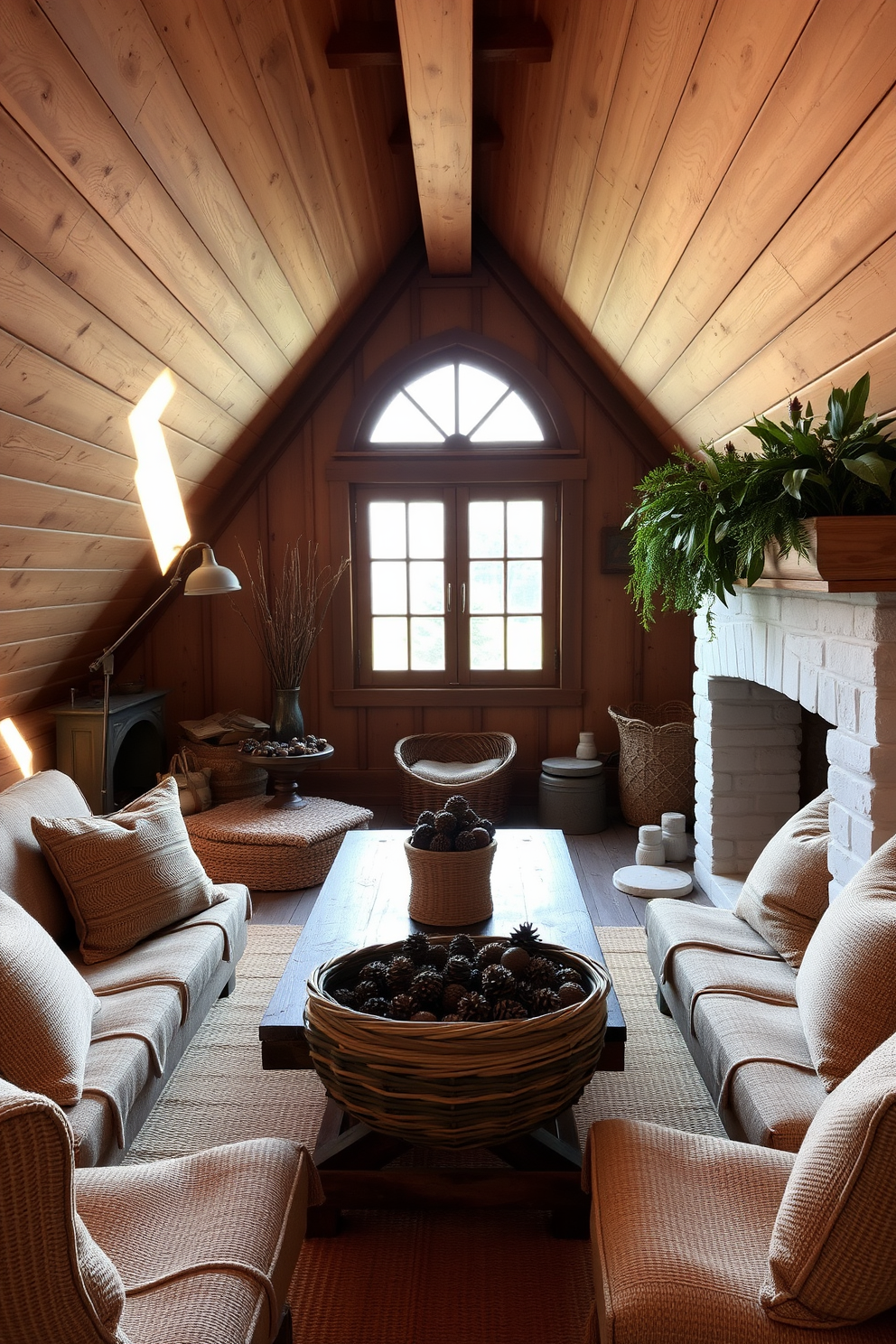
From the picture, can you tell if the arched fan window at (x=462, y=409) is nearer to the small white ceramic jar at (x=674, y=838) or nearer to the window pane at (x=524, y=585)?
the window pane at (x=524, y=585)

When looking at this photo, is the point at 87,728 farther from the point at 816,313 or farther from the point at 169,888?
the point at 816,313

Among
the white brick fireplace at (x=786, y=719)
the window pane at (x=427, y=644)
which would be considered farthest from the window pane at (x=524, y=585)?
the white brick fireplace at (x=786, y=719)

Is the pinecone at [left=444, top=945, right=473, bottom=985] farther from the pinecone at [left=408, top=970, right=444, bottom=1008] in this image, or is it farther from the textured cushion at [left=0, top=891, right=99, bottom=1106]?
the textured cushion at [left=0, top=891, right=99, bottom=1106]

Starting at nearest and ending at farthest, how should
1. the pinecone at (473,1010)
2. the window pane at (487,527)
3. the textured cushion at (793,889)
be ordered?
the pinecone at (473,1010) < the textured cushion at (793,889) < the window pane at (487,527)

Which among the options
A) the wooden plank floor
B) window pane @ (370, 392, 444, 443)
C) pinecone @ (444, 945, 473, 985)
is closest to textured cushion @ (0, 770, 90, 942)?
pinecone @ (444, 945, 473, 985)

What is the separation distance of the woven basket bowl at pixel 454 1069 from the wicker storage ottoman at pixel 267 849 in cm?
250

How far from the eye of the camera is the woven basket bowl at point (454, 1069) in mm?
1581

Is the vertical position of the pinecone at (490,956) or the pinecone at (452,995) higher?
the pinecone at (490,956)

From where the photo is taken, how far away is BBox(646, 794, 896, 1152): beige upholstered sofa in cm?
175

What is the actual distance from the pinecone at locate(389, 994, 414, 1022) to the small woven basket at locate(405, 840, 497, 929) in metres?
0.64

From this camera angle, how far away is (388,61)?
305cm

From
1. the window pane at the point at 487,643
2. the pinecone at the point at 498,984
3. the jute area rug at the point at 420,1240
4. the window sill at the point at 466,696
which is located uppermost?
the window pane at the point at 487,643

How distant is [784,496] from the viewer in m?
2.43

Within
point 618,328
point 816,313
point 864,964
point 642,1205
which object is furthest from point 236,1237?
point 618,328
